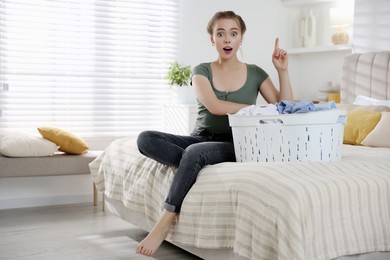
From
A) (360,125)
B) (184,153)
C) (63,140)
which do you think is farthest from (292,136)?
(63,140)

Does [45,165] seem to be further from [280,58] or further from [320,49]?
[320,49]

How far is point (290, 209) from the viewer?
2100mm

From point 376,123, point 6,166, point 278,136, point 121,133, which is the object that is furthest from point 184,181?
point 121,133

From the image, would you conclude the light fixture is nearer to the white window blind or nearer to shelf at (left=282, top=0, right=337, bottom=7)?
shelf at (left=282, top=0, right=337, bottom=7)

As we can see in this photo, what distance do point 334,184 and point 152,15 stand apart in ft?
10.9

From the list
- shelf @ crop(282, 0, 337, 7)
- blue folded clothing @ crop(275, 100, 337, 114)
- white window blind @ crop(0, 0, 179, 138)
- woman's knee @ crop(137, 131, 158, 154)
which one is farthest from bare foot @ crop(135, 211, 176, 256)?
shelf @ crop(282, 0, 337, 7)

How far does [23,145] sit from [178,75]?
1.48 m

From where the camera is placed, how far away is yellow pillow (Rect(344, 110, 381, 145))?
3699 mm

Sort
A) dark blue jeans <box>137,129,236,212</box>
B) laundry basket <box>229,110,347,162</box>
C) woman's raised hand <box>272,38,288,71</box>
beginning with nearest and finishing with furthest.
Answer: laundry basket <box>229,110,347,162</box>
dark blue jeans <box>137,129,236,212</box>
woman's raised hand <box>272,38,288,71</box>

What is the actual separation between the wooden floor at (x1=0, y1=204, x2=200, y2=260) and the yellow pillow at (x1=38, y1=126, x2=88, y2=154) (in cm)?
45

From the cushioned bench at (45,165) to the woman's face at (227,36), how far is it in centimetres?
175

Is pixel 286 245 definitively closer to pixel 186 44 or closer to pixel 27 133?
pixel 27 133

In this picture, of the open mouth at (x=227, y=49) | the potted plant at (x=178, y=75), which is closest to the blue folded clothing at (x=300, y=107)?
the open mouth at (x=227, y=49)

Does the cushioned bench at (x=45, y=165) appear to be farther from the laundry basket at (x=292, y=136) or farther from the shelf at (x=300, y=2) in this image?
the shelf at (x=300, y=2)
